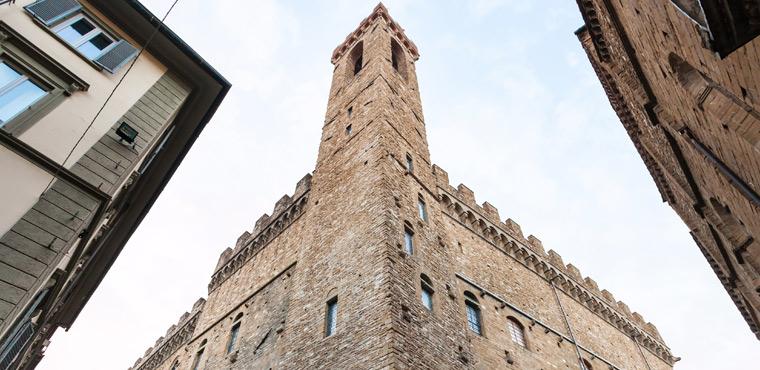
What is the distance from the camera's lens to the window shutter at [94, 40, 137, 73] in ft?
22.6

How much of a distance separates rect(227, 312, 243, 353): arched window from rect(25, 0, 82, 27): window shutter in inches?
373

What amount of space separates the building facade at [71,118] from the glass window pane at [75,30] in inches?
0.7

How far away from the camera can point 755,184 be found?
494cm

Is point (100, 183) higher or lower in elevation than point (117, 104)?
lower

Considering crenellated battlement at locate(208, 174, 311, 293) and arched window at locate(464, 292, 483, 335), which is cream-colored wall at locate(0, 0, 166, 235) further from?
arched window at locate(464, 292, 483, 335)

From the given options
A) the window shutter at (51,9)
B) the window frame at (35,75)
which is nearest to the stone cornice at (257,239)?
the window shutter at (51,9)

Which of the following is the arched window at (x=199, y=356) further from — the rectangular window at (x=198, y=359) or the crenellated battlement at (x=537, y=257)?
the crenellated battlement at (x=537, y=257)

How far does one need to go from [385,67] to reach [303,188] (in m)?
5.24

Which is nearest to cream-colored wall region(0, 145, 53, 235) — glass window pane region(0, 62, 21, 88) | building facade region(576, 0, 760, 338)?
glass window pane region(0, 62, 21, 88)

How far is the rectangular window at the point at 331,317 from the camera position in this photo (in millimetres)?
8422

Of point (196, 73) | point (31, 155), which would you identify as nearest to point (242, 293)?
point (196, 73)

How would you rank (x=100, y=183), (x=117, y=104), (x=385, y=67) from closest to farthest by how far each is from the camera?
(x=100, y=183)
(x=117, y=104)
(x=385, y=67)

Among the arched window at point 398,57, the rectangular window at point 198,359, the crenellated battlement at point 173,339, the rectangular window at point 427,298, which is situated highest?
the arched window at point 398,57

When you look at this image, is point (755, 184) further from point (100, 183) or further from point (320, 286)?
point (100, 183)
